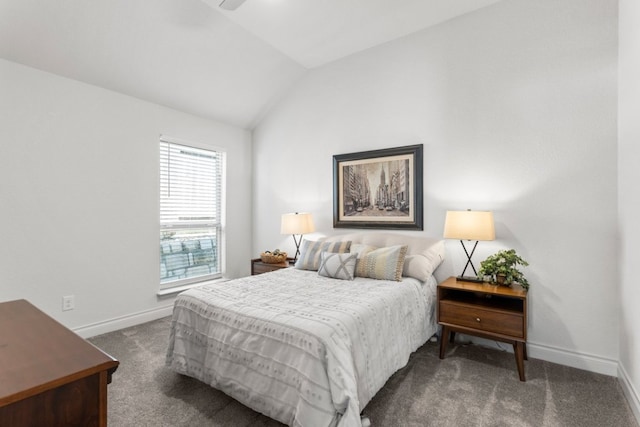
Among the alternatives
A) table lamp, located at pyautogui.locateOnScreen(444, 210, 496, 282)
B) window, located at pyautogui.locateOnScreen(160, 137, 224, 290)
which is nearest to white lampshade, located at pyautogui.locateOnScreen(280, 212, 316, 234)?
window, located at pyautogui.locateOnScreen(160, 137, 224, 290)

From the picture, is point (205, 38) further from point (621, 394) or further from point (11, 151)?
point (621, 394)

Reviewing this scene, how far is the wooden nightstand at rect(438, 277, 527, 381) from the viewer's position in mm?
2255

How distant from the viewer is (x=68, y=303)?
2.97 metres

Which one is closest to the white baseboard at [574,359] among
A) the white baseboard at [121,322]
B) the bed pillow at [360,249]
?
the bed pillow at [360,249]

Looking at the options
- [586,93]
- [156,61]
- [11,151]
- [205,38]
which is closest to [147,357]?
[11,151]

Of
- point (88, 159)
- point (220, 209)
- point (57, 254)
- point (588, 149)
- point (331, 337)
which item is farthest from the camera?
point (220, 209)

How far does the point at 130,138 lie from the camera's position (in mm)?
3420

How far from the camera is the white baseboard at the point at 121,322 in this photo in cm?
307

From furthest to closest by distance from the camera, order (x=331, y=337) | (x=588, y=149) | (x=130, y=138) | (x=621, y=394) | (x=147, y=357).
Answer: (x=130, y=138) → (x=147, y=357) → (x=588, y=149) → (x=621, y=394) → (x=331, y=337)

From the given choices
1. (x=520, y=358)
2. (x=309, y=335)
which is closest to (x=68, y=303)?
(x=309, y=335)

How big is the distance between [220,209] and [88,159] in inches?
66.0

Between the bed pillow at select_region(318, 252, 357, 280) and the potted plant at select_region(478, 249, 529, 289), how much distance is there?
1069 mm

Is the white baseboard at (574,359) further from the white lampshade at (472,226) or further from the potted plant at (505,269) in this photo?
the white lampshade at (472,226)

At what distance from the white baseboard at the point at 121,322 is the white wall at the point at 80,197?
11 mm
